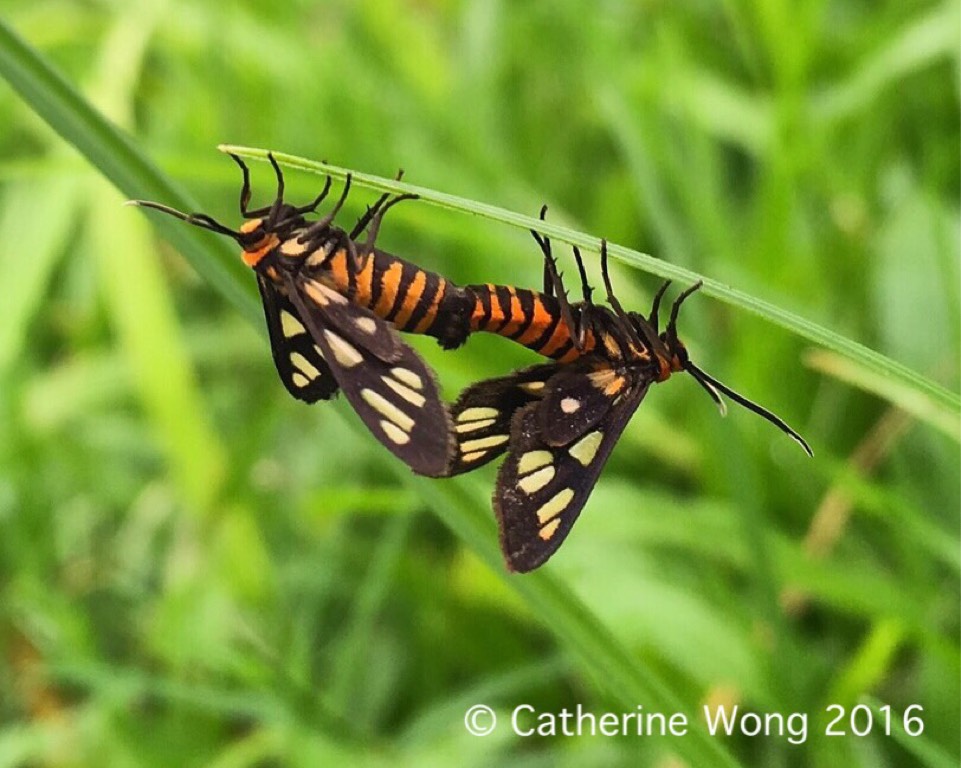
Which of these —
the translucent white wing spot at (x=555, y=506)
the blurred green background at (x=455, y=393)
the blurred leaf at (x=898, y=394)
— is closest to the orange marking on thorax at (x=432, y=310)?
the translucent white wing spot at (x=555, y=506)

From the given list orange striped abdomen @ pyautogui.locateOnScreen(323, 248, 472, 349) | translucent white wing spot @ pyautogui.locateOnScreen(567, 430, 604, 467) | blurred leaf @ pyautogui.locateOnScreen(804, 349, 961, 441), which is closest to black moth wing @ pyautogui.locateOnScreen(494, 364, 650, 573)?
translucent white wing spot @ pyautogui.locateOnScreen(567, 430, 604, 467)

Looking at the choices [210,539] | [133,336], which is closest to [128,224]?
[133,336]

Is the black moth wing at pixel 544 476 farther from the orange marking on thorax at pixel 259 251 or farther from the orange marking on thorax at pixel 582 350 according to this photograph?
the orange marking on thorax at pixel 259 251

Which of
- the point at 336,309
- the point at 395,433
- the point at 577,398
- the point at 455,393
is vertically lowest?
the point at 395,433

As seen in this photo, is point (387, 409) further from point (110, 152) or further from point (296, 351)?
point (110, 152)

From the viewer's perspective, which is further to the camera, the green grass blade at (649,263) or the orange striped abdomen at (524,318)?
the orange striped abdomen at (524,318)

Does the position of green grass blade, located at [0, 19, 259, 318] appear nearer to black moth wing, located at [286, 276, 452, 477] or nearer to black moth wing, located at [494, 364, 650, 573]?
black moth wing, located at [286, 276, 452, 477]

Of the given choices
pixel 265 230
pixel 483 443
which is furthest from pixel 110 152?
pixel 483 443
